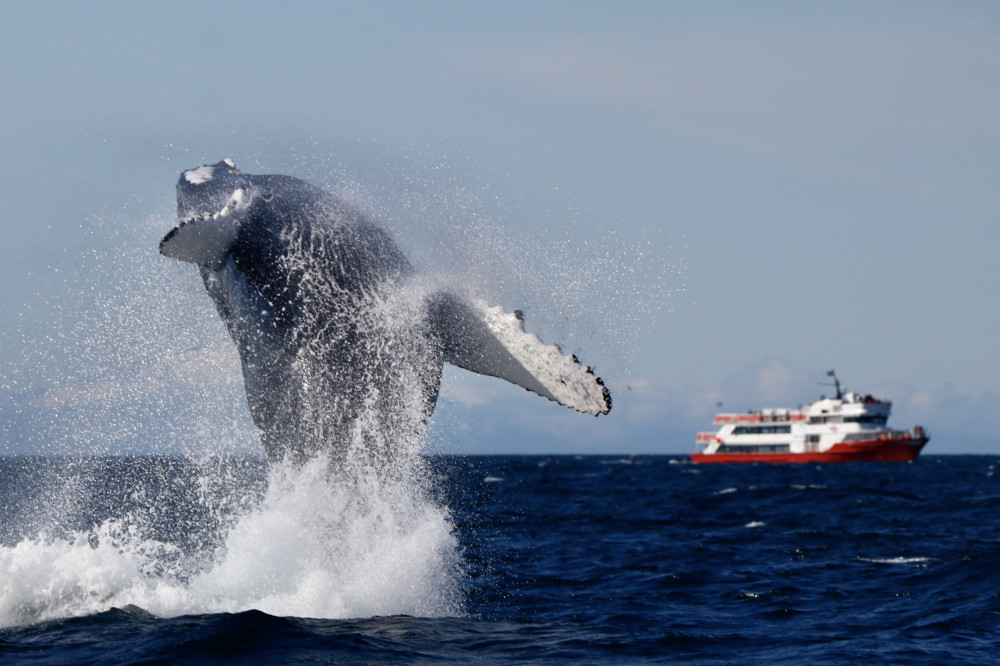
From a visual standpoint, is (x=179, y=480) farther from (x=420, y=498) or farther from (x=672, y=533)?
(x=420, y=498)

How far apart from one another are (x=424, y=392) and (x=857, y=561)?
917 centimetres

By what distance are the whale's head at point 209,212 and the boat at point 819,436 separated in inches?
3050

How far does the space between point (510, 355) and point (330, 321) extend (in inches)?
55.8

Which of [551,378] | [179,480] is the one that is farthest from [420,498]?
[179,480]

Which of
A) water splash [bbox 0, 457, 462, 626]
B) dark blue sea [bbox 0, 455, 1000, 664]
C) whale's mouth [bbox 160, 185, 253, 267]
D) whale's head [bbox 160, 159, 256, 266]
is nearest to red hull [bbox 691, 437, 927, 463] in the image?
dark blue sea [bbox 0, 455, 1000, 664]

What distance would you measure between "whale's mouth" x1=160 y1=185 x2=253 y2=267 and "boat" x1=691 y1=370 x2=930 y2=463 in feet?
255

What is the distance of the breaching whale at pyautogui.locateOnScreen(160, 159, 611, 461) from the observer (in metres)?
8.17

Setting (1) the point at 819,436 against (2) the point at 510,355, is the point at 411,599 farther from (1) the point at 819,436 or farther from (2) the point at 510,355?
(1) the point at 819,436

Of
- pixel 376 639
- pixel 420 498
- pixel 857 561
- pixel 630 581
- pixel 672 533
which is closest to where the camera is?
pixel 376 639

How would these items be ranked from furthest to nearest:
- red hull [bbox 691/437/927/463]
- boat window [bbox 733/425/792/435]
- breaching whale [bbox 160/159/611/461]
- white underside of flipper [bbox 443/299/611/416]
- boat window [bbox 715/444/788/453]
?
boat window [bbox 733/425/792/435], boat window [bbox 715/444/788/453], red hull [bbox 691/437/927/463], breaching whale [bbox 160/159/611/461], white underside of flipper [bbox 443/299/611/416]

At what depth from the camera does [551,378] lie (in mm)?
7746

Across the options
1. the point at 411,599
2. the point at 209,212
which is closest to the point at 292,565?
the point at 411,599

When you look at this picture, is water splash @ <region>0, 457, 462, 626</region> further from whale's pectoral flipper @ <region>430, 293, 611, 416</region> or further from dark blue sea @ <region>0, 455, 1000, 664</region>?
whale's pectoral flipper @ <region>430, 293, 611, 416</region>

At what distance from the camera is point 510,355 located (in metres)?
8.04
